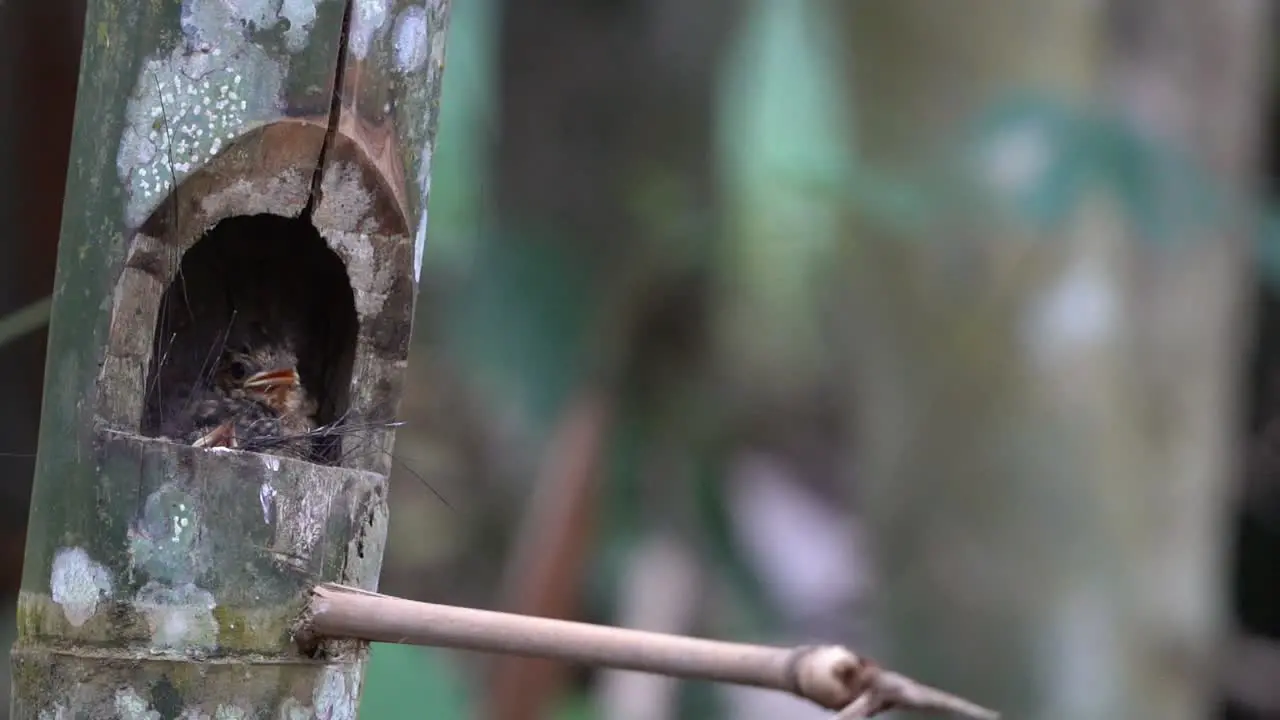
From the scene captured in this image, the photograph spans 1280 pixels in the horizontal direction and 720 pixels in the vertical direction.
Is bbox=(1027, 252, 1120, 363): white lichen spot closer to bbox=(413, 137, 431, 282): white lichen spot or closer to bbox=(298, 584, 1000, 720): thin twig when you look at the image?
bbox=(413, 137, 431, 282): white lichen spot

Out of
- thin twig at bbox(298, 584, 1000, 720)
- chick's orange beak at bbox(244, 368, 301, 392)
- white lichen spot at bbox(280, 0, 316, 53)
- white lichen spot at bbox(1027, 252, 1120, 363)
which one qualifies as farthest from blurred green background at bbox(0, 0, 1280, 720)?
thin twig at bbox(298, 584, 1000, 720)

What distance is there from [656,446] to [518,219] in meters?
0.86

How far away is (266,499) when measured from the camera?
154 cm

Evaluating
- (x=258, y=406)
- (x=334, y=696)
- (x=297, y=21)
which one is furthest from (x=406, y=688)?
(x=297, y=21)

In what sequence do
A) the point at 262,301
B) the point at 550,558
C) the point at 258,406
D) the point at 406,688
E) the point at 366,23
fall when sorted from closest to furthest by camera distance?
the point at 366,23 < the point at 262,301 < the point at 258,406 < the point at 406,688 < the point at 550,558

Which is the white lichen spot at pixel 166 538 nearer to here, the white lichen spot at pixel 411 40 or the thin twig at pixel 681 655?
the thin twig at pixel 681 655

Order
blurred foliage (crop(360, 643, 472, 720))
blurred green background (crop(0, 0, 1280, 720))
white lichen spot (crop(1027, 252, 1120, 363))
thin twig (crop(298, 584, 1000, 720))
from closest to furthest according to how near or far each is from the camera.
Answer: thin twig (crop(298, 584, 1000, 720)), blurred foliage (crop(360, 643, 472, 720)), white lichen spot (crop(1027, 252, 1120, 363)), blurred green background (crop(0, 0, 1280, 720))

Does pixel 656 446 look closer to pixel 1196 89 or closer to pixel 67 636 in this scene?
pixel 1196 89

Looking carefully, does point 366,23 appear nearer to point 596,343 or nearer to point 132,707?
point 132,707

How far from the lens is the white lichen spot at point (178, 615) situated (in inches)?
59.1

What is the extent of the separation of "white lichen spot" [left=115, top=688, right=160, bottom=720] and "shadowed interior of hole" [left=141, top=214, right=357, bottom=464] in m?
0.36

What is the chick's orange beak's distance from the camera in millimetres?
1837

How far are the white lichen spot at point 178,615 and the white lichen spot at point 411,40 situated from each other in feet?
1.70

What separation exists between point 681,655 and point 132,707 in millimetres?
566
